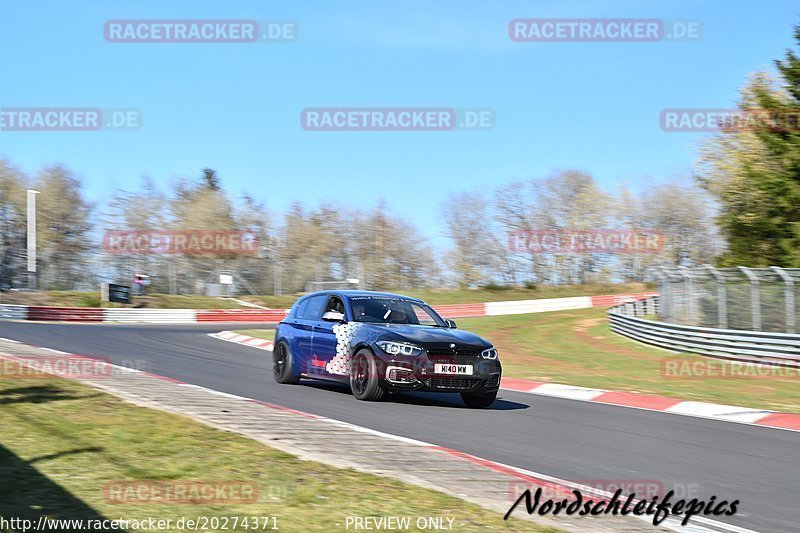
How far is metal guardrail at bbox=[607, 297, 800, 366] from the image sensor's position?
1817 centimetres

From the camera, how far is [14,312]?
121 ft

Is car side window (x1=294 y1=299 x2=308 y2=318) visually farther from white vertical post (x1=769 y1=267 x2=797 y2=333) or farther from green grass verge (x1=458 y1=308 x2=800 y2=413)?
white vertical post (x1=769 y1=267 x2=797 y2=333)

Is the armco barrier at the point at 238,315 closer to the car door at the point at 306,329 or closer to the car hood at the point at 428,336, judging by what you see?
the car door at the point at 306,329

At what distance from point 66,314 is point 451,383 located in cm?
3248

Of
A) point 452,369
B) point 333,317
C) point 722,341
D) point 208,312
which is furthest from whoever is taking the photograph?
point 208,312

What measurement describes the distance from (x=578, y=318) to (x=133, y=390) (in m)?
31.3

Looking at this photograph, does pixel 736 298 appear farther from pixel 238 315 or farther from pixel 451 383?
pixel 238 315

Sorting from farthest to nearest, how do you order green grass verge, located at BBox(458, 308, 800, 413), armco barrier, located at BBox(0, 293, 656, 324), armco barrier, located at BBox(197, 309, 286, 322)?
armco barrier, located at BBox(197, 309, 286, 322), armco barrier, located at BBox(0, 293, 656, 324), green grass verge, located at BBox(458, 308, 800, 413)

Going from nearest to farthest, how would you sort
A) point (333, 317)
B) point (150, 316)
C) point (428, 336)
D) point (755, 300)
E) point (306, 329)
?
point (428, 336)
point (333, 317)
point (306, 329)
point (755, 300)
point (150, 316)

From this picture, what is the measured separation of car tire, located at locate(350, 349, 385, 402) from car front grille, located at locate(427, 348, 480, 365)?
760mm

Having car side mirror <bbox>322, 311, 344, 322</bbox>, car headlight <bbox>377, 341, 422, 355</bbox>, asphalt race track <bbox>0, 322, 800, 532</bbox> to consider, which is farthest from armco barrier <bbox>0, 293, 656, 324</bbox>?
car headlight <bbox>377, 341, 422, 355</bbox>

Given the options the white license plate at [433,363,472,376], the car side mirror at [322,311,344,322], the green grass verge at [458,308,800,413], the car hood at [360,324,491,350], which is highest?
the car side mirror at [322,311,344,322]

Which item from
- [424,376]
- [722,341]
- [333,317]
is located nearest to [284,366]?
[333,317]

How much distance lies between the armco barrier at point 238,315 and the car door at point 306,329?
32.4 metres
